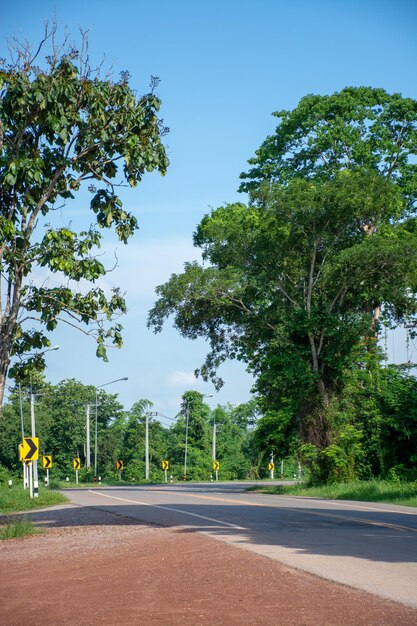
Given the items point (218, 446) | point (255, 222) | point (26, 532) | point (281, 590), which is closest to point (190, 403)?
point (218, 446)

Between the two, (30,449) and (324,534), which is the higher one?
(30,449)

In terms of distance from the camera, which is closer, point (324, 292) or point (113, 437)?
point (324, 292)

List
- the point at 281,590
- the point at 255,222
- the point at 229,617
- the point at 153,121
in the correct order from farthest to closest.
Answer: the point at 255,222 < the point at 153,121 < the point at 281,590 < the point at 229,617

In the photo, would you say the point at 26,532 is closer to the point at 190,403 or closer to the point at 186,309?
the point at 186,309

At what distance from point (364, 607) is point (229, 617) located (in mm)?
1401

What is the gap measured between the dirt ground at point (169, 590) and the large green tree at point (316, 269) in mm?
23458

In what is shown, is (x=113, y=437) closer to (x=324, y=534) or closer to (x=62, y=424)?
(x=62, y=424)

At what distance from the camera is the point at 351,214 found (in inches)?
1528

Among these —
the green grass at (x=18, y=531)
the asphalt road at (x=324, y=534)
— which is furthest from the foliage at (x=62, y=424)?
the green grass at (x=18, y=531)

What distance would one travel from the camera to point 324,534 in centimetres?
1692

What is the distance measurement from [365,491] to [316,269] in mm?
11633

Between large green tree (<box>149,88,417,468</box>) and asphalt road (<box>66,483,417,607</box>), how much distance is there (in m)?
12.4

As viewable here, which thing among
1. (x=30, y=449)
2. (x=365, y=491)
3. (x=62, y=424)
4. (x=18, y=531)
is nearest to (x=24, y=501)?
(x=30, y=449)

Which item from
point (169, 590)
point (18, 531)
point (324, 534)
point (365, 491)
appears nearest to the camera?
point (169, 590)
